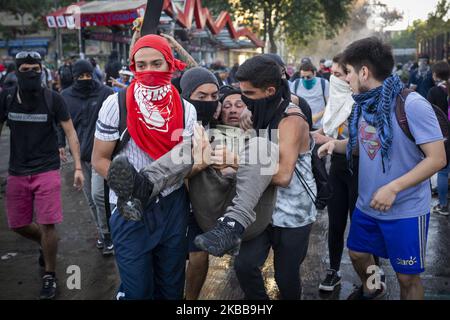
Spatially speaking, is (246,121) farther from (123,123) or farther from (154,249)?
(154,249)

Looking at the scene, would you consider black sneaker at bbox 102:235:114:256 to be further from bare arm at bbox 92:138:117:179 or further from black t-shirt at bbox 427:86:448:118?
black t-shirt at bbox 427:86:448:118

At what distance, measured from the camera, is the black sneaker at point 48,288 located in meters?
4.05

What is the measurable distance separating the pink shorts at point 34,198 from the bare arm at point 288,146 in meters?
2.27

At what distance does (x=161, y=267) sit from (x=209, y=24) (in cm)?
1858

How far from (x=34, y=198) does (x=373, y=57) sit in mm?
3047

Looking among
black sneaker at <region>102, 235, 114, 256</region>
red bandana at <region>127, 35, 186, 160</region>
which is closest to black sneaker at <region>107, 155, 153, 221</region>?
red bandana at <region>127, 35, 186, 160</region>

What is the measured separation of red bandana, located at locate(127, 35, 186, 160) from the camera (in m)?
2.67

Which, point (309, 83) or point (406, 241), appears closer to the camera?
point (406, 241)

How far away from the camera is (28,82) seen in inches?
162

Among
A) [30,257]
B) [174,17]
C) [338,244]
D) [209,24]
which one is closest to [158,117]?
[338,244]

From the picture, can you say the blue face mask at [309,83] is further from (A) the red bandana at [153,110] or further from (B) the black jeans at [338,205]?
(A) the red bandana at [153,110]

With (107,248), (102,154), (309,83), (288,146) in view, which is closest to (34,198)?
(107,248)

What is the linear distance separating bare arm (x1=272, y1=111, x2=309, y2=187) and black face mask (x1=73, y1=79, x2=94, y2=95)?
325cm
